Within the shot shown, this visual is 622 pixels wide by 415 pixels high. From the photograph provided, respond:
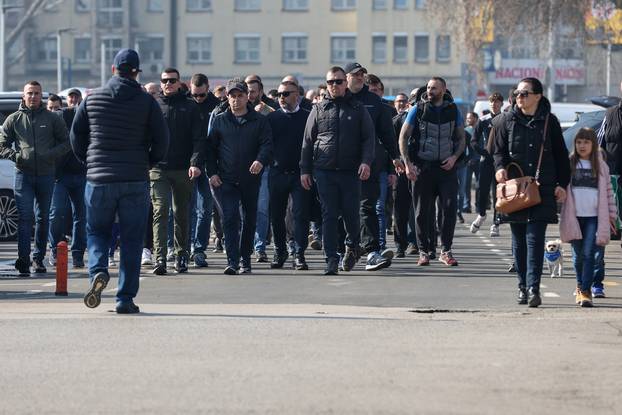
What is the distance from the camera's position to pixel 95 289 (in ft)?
40.4

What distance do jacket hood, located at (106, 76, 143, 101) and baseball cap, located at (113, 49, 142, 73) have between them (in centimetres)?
7

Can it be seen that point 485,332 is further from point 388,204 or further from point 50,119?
point 388,204

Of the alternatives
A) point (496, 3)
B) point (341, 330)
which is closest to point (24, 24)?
point (496, 3)

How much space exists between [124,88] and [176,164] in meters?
4.25

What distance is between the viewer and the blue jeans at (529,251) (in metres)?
13.1

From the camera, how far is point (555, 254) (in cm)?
1612

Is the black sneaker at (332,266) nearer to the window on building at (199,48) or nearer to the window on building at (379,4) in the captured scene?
the window on building at (379,4)

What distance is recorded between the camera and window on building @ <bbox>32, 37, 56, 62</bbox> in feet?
341

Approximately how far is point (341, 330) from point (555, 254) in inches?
210

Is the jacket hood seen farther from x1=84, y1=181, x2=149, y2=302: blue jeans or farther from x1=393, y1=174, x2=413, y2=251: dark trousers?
x1=393, y1=174, x2=413, y2=251: dark trousers

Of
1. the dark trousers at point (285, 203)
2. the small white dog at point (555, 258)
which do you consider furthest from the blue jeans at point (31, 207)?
the small white dog at point (555, 258)

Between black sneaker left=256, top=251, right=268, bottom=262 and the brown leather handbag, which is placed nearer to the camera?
the brown leather handbag

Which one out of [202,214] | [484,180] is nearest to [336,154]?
[202,214]

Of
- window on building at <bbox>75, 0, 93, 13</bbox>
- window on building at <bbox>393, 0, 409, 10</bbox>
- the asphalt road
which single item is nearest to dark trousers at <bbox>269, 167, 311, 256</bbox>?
the asphalt road
